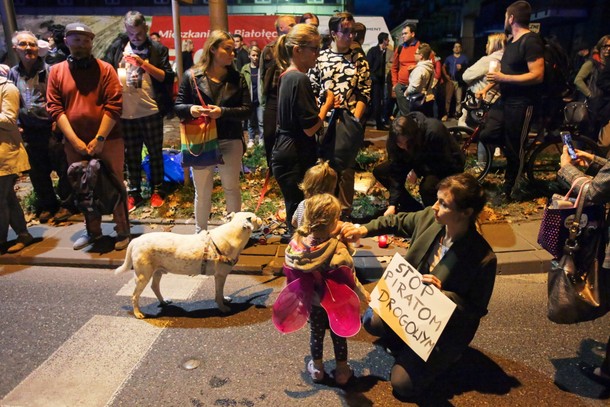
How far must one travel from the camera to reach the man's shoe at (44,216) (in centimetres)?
629

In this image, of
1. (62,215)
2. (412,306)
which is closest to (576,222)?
(412,306)

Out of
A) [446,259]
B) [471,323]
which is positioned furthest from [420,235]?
[471,323]

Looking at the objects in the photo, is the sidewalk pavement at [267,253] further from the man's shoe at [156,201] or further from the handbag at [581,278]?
the handbag at [581,278]

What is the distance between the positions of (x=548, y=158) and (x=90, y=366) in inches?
277

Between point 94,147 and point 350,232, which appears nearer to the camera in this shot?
point 350,232

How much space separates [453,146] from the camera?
4.62 meters

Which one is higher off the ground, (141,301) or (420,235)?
(420,235)

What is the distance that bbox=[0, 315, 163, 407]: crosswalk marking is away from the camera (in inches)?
125

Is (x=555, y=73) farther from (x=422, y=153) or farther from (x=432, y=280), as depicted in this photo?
(x=432, y=280)

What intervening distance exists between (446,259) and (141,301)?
283cm

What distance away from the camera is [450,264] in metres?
3.01

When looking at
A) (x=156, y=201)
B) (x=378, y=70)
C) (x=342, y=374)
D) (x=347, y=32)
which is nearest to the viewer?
(x=342, y=374)

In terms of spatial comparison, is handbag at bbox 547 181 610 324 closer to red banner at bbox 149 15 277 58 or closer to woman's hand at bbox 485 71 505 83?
woman's hand at bbox 485 71 505 83

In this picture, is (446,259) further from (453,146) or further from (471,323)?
(453,146)
